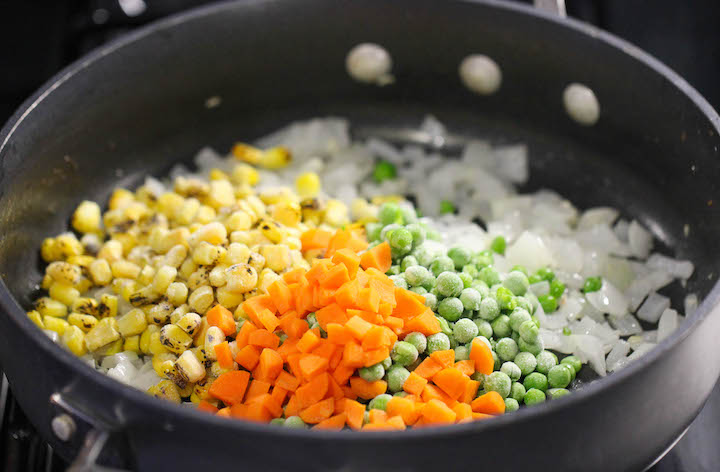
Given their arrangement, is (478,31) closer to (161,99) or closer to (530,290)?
(530,290)

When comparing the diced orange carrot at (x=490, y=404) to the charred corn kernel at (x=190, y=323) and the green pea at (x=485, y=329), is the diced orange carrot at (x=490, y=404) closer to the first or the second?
the green pea at (x=485, y=329)

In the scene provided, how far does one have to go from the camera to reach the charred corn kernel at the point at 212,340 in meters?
1.55

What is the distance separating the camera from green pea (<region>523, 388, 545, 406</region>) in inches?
60.7

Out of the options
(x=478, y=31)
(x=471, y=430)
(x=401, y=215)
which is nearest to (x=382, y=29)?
(x=478, y=31)

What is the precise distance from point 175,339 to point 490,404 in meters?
0.66

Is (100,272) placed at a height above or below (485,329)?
below

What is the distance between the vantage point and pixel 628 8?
2504mm

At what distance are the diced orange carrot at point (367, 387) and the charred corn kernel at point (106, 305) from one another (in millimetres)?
625

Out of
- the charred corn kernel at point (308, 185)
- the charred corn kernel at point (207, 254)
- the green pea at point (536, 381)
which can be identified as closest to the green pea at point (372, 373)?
the green pea at point (536, 381)

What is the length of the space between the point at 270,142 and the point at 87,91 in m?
0.56

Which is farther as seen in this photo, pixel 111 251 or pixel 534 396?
pixel 111 251

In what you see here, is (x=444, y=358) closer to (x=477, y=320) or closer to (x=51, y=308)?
(x=477, y=320)

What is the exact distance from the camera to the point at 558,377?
1582 millimetres

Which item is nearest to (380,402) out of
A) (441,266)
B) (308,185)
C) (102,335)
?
(441,266)
